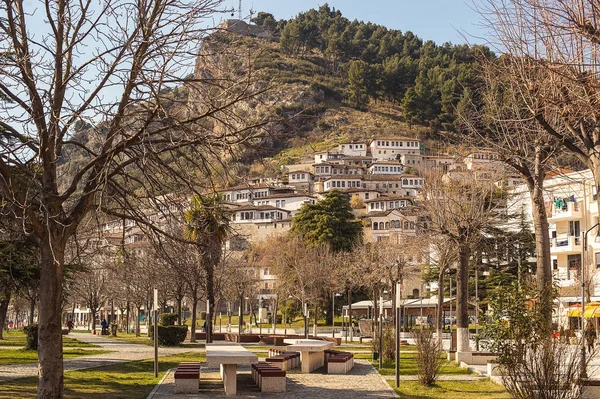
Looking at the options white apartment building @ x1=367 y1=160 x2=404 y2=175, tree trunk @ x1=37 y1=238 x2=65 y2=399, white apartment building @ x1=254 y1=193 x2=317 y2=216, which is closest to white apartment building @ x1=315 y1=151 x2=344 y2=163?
white apartment building @ x1=367 y1=160 x2=404 y2=175

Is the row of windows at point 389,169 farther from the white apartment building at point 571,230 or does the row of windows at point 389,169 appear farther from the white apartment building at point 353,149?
the white apartment building at point 571,230

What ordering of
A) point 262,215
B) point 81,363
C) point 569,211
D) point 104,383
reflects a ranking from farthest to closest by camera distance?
point 262,215, point 569,211, point 81,363, point 104,383

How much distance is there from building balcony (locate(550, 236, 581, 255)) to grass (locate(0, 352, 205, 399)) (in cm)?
4014

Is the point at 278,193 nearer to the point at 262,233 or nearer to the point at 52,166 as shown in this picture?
the point at 262,233

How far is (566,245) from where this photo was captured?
5919 centimetres

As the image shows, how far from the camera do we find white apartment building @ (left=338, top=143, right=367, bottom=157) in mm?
178000

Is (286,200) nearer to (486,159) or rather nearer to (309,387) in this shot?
(486,159)

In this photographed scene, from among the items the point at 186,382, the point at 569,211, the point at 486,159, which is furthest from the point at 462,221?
the point at 569,211

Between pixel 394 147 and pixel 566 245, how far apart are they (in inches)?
4660

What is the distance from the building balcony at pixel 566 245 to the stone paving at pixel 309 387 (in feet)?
126

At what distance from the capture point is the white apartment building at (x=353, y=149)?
178 meters

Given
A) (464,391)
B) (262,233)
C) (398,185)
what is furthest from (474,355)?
(398,185)

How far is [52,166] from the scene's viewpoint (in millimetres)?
12375

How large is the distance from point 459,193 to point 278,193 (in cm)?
11661
